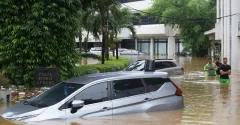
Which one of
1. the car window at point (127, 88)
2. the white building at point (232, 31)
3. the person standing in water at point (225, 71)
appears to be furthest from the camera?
the white building at point (232, 31)

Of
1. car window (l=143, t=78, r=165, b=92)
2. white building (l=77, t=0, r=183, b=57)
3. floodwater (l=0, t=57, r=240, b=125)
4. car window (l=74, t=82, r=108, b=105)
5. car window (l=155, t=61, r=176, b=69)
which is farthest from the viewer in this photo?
white building (l=77, t=0, r=183, b=57)

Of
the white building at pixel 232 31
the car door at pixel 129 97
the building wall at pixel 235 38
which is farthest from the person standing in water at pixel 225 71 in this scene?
the building wall at pixel 235 38

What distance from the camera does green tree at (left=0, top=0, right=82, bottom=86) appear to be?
1631cm

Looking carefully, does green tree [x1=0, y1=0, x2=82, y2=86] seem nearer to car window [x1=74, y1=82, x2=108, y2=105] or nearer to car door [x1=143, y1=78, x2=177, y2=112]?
car door [x1=143, y1=78, x2=177, y2=112]

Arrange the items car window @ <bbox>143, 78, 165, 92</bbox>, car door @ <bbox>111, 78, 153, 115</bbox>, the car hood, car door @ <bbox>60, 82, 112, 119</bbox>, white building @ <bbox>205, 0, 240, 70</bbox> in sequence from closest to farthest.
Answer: the car hood → car door @ <bbox>60, 82, 112, 119</bbox> → car door @ <bbox>111, 78, 153, 115</bbox> → car window @ <bbox>143, 78, 165, 92</bbox> → white building @ <bbox>205, 0, 240, 70</bbox>

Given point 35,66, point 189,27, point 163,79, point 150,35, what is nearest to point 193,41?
point 189,27

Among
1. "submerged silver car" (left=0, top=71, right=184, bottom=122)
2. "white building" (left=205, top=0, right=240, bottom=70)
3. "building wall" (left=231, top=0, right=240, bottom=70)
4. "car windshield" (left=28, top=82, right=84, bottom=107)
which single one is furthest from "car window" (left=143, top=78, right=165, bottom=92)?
"building wall" (left=231, top=0, right=240, bottom=70)

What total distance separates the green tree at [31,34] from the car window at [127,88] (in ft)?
27.7

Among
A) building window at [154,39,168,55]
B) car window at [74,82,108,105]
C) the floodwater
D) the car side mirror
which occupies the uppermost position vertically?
building window at [154,39,168,55]

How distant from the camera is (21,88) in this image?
16.2 m

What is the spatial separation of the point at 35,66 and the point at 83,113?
9.23 metres

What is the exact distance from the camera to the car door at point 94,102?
784cm

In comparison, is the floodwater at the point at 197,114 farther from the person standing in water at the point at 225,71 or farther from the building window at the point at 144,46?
the building window at the point at 144,46

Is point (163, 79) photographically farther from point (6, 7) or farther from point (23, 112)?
point (6, 7)
